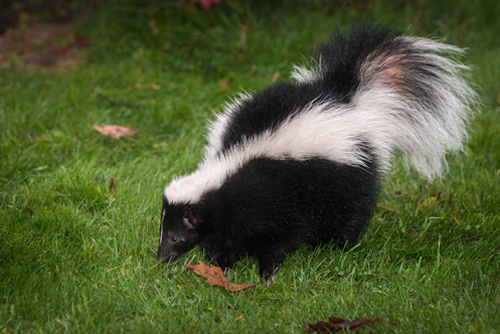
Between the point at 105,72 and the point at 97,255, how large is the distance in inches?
123

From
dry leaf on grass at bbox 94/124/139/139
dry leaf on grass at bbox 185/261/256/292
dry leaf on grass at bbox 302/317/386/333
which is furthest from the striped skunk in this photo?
dry leaf on grass at bbox 94/124/139/139

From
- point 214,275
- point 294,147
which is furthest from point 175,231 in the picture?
point 294,147

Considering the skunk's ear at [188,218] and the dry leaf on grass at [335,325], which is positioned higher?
the skunk's ear at [188,218]

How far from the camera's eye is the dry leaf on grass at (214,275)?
294cm

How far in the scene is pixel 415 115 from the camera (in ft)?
11.5

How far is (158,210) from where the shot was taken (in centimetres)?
359

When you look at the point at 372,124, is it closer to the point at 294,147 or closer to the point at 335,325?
the point at 294,147

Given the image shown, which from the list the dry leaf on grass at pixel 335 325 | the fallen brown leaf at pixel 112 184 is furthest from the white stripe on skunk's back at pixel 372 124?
the dry leaf on grass at pixel 335 325

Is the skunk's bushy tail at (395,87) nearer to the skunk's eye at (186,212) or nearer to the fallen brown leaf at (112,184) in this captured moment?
A: the skunk's eye at (186,212)

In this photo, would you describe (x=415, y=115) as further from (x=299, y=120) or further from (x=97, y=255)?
(x=97, y=255)

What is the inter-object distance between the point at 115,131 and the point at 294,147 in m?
2.17

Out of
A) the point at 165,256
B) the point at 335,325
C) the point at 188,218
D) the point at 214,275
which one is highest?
the point at 188,218

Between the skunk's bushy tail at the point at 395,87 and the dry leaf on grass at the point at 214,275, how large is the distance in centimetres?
118

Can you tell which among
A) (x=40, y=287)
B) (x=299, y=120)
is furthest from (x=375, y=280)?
(x=40, y=287)
